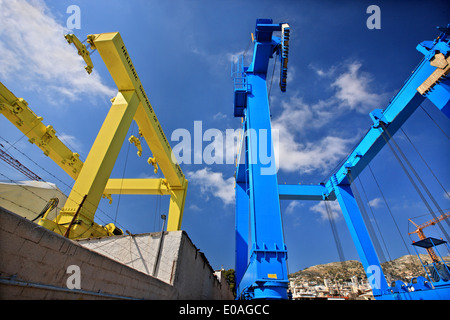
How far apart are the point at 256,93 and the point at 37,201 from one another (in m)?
19.8

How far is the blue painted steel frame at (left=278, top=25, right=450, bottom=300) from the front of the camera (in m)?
5.34

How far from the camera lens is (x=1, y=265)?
1.61 m

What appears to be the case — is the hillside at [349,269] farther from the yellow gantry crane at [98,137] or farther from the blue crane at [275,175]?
the yellow gantry crane at [98,137]

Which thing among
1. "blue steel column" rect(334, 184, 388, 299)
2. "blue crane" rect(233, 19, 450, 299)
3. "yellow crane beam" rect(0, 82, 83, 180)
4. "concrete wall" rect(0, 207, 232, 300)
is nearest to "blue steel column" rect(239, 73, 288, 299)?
"blue crane" rect(233, 19, 450, 299)

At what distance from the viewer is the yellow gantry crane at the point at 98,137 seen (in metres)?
5.48

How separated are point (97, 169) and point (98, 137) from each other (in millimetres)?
1245

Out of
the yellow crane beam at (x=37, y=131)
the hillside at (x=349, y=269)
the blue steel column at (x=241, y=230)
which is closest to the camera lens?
the yellow crane beam at (x=37, y=131)

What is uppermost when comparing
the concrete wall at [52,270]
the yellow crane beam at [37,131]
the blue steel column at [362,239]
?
the yellow crane beam at [37,131]

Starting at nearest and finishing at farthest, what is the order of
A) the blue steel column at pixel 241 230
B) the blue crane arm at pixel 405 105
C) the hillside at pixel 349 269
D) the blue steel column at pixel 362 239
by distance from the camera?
the blue crane arm at pixel 405 105 → the blue steel column at pixel 362 239 → the blue steel column at pixel 241 230 → the hillside at pixel 349 269

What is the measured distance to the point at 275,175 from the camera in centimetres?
693

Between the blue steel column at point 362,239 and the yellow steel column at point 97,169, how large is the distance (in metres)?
10.4

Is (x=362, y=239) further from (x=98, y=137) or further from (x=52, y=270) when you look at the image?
(x=98, y=137)

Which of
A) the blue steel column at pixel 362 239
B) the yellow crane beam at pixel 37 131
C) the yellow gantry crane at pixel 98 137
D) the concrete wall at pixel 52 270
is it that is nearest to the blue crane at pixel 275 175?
the blue steel column at pixel 362 239
